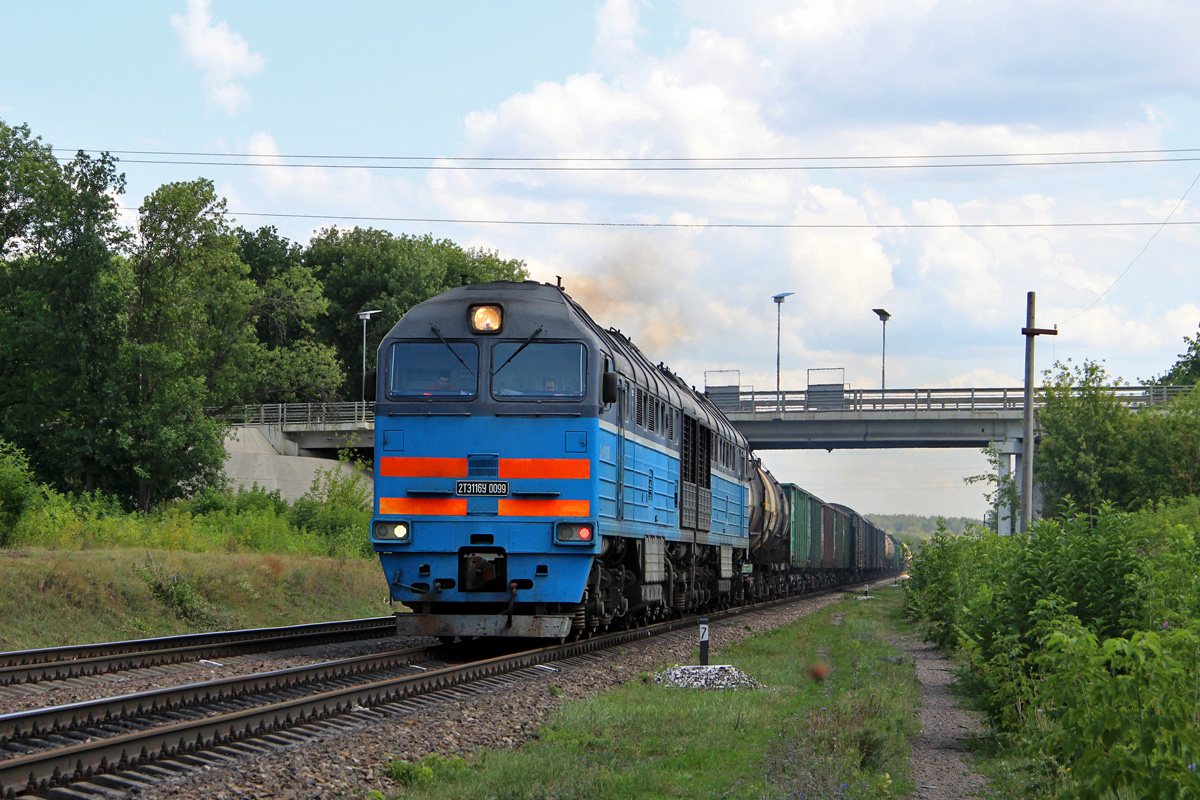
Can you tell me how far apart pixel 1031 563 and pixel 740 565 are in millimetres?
18217

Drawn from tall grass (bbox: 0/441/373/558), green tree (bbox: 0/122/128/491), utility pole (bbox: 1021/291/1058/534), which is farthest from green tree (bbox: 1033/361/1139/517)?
green tree (bbox: 0/122/128/491)

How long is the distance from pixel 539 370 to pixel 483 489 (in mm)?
1662

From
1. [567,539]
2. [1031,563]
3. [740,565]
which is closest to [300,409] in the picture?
[740,565]

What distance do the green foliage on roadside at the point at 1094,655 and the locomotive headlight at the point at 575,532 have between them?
14.8 ft

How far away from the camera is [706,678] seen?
13.6 metres

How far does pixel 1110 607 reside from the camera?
381 inches

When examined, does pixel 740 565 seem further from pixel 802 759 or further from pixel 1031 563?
pixel 802 759

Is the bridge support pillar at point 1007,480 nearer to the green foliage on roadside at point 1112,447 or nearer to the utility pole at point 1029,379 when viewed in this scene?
the green foliage on roadside at point 1112,447

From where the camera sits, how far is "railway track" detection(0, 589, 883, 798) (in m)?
7.16

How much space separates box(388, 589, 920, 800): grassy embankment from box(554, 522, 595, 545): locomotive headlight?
185 cm

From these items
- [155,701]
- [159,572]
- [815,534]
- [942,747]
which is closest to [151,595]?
[159,572]

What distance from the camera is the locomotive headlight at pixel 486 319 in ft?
49.3

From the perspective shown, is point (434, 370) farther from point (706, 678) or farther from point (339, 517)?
point (339, 517)

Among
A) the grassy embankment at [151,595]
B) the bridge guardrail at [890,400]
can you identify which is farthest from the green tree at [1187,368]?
the grassy embankment at [151,595]
